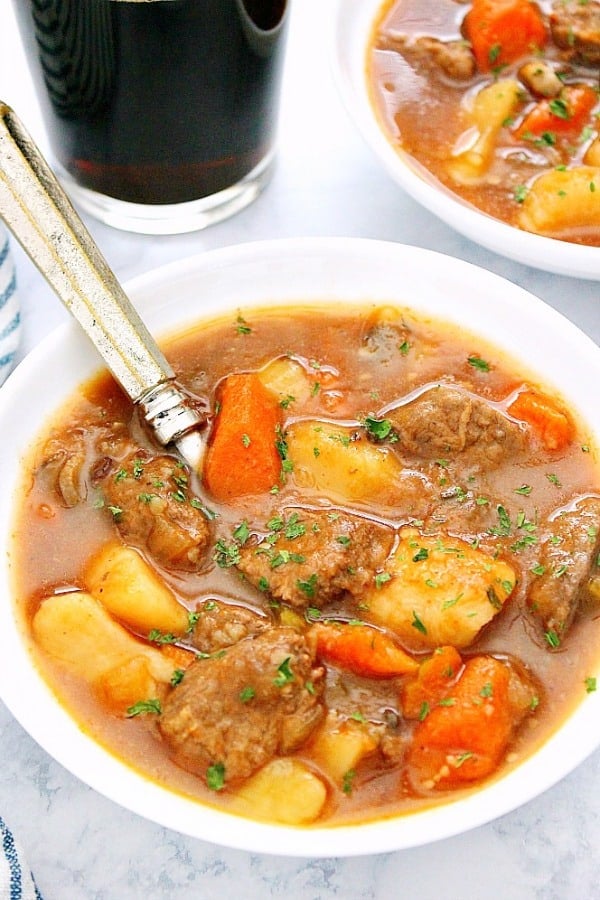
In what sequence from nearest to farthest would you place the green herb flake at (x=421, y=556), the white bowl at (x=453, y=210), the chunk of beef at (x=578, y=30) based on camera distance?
the green herb flake at (x=421, y=556), the white bowl at (x=453, y=210), the chunk of beef at (x=578, y=30)

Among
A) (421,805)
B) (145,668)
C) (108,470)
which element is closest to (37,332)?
(108,470)

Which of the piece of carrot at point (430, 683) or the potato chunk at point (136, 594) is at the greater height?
the potato chunk at point (136, 594)

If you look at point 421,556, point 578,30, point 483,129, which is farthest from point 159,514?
point 578,30

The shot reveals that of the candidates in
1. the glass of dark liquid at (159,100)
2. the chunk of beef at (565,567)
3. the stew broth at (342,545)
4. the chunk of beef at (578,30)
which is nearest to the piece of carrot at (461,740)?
the stew broth at (342,545)

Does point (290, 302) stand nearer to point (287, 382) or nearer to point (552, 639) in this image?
point (287, 382)

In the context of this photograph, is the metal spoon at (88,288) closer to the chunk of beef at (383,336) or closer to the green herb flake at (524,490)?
the chunk of beef at (383,336)
